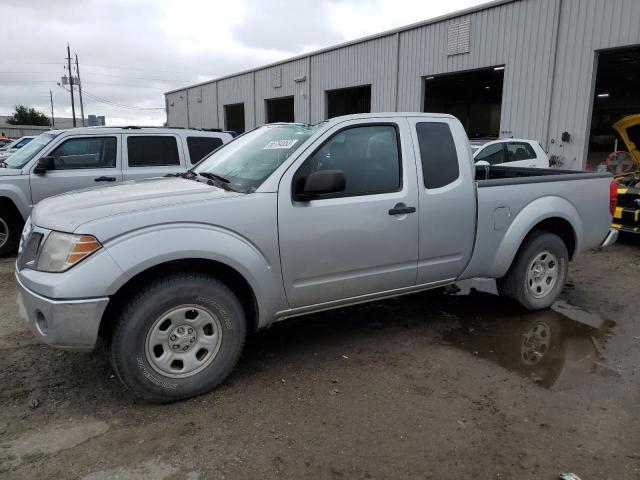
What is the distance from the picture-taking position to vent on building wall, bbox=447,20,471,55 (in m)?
15.9

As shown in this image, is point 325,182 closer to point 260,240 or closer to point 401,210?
point 260,240

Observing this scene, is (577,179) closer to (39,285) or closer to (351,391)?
(351,391)

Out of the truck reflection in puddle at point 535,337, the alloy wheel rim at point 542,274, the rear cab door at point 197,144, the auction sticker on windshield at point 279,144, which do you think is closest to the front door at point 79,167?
the rear cab door at point 197,144

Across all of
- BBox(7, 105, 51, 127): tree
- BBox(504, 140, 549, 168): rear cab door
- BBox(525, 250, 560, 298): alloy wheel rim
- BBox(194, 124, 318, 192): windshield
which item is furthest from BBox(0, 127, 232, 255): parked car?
BBox(7, 105, 51, 127): tree

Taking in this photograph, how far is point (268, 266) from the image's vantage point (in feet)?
11.0

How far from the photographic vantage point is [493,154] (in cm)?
1073

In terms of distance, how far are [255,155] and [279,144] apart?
0.78 ft

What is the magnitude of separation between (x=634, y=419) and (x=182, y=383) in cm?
283

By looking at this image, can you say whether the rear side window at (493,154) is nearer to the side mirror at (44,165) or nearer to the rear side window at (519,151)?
the rear side window at (519,151)

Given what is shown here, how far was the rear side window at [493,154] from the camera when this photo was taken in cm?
1053

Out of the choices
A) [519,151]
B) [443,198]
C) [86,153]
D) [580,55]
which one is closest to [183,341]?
[443,198]

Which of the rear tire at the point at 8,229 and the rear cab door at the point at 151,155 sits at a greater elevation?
the rear cab door at the point at 151,155

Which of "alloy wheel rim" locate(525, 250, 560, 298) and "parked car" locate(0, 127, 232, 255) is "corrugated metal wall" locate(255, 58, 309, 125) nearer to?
"parked car" locate(0, 127, 232, 255)

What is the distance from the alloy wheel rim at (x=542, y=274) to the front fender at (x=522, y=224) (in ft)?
1.03
